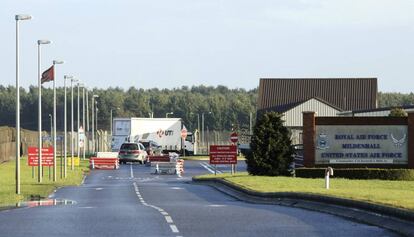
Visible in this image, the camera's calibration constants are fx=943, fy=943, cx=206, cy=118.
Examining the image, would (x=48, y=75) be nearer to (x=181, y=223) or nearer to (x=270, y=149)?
(x=270, y=149)

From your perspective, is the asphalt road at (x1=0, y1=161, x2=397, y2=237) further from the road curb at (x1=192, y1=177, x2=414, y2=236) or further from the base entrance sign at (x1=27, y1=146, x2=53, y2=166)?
the base entrance sign at (x1=27, y1=146, x2=53, y2=166)

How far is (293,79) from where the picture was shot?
387ft

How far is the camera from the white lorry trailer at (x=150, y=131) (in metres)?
91.1

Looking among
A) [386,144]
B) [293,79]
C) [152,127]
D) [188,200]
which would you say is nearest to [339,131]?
[386,144]

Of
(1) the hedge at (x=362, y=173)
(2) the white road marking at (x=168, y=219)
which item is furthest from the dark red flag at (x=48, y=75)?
(2) the white road marking at (x=168, y=219)

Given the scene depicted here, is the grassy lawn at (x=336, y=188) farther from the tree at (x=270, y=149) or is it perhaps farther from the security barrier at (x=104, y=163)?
the security barrier at (x=104, y=163)

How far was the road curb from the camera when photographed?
59.2 feet

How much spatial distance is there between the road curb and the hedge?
482 inches

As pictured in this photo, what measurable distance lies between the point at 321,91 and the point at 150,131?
102ft

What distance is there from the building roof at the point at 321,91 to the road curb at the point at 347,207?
79.6 meters

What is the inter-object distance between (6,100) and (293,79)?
8904 centimetres

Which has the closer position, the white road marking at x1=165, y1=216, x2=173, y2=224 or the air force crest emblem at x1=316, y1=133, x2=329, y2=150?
the white road marking at x1=165, y1=216, x2=173, y2=224

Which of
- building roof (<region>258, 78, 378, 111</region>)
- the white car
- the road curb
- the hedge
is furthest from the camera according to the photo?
building roof (<region>258, 78, 378, 111</region>)

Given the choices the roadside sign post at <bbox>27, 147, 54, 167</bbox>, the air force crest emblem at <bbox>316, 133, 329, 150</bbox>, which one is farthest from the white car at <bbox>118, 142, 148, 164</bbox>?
the air force crest emblem at <bbox>316, 133, 329, 150</bbox>
